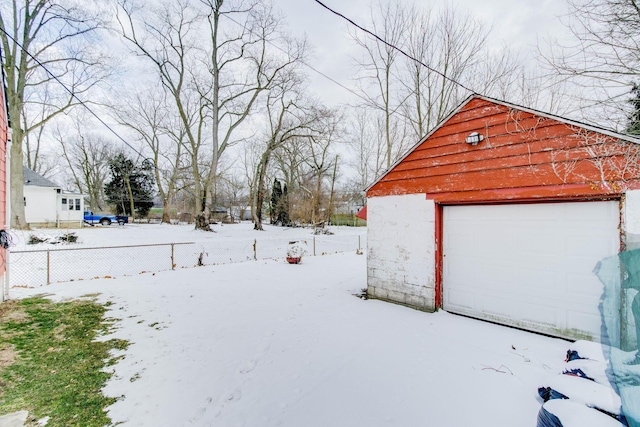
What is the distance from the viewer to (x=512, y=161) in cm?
450

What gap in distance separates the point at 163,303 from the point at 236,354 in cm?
297

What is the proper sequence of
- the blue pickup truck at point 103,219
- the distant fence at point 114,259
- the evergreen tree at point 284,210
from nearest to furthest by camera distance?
the distant fence at point 114,259 < the blue pickup truck at point 103,219 < the evergreen tree at point 284,210

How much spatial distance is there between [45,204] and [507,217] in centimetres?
3063

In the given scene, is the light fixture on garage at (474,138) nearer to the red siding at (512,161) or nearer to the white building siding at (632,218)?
the red siding at (512,161)

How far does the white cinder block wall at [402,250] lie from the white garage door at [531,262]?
321 mm

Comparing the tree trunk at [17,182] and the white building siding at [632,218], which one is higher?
the tree trunk at [17,182]

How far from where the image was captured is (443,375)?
129 inches

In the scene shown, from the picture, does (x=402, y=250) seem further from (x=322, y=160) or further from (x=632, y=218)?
(x=322, y=160)

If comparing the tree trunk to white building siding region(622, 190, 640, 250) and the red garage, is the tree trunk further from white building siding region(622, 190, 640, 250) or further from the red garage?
white building siding region(622, 190, 640, 250)

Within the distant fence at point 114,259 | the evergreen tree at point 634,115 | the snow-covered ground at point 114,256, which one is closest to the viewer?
the evergreen tree at point 634,115

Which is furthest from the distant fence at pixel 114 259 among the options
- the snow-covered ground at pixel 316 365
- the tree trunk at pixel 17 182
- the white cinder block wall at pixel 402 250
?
the tree trunk at pixel 17 182

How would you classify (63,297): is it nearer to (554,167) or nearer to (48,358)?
(48,358)

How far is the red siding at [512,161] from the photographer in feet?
12.3

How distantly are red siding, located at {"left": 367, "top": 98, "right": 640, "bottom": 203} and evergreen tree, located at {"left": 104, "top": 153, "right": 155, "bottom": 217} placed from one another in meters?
36.8
